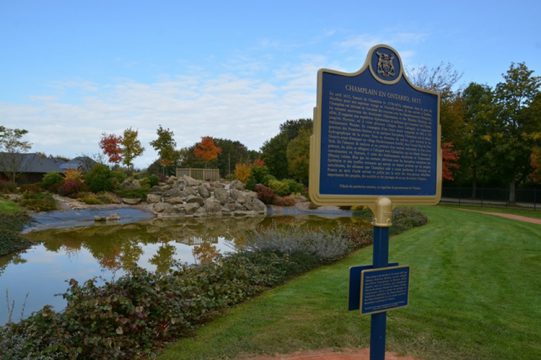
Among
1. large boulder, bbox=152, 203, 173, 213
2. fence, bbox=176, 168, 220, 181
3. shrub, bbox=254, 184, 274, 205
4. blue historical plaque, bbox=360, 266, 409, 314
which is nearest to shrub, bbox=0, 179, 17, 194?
large boulder, bbox=152, 203, 173, 213

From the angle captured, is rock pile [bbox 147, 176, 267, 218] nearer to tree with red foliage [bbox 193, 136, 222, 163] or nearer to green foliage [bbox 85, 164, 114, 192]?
green foliage [bbox 85, 164, 114, 192]

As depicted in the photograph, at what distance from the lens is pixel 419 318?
5.93 m

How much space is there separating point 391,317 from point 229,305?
95.2 inches

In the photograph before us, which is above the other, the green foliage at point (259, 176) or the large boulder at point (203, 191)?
the green foliage at point (259, 176)

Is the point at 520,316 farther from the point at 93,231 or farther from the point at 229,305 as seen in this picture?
the point at 93,231

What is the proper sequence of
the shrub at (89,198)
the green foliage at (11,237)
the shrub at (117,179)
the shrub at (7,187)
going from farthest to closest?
the shrub at (117,179), the shrub at (7,187), the shrub at (89,198), the green foliage at (11,237)

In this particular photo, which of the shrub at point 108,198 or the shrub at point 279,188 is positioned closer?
the shrub at point 108,198

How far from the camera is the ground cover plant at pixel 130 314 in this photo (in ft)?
14.2

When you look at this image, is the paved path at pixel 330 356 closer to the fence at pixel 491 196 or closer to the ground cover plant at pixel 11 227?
the ground cover plant at pixel 11 227

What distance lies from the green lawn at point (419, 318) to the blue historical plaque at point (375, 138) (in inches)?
75.5

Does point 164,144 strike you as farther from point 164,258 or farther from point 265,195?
point 164,258

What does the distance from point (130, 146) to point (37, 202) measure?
21.3 meters

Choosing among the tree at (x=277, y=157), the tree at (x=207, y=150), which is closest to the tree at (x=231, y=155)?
the tree at (x=277, y=157)

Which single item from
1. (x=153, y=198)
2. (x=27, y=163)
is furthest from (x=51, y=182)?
(x=27, y=163)
